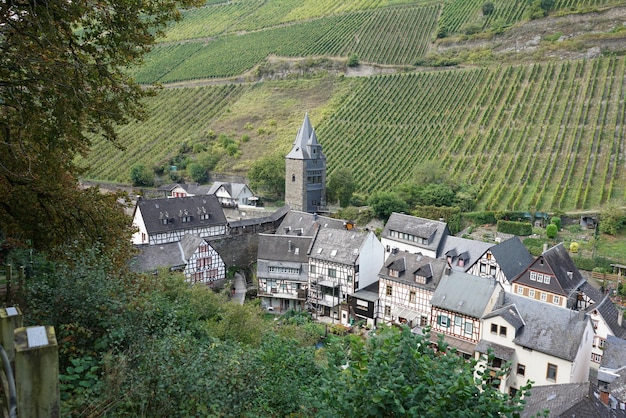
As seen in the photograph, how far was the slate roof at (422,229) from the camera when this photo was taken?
108 ft

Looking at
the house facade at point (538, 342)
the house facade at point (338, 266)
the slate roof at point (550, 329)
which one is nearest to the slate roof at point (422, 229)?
the house facade at point (338, 266)

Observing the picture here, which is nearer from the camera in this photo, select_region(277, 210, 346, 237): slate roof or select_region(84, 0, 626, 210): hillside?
select_region(277, 210, 346, 237): slate roof

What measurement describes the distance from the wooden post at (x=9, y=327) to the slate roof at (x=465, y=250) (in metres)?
28.2

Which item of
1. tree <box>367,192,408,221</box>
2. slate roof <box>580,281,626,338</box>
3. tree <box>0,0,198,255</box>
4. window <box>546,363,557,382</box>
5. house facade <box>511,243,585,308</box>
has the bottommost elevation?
window <box>546,363,557,382</box>

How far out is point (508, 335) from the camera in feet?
74.1

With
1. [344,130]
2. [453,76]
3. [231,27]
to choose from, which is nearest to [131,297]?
[344,130]

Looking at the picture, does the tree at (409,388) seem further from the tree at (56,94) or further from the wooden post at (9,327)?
the tree at (56,94)

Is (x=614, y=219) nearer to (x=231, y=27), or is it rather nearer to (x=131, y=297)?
(x=131, y=297)

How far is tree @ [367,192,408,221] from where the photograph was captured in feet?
138

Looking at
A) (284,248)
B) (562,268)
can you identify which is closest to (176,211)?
(284,248)

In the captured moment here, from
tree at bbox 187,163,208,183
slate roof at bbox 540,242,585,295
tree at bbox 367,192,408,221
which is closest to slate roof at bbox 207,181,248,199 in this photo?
tree at bbox 187,163,208,183

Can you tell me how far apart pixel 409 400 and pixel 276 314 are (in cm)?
2694

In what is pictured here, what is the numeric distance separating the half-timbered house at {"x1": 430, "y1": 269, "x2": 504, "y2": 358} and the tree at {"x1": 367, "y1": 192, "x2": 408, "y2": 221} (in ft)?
52.2

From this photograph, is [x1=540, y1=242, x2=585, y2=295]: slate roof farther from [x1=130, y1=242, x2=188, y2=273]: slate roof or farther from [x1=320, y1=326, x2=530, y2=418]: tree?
[x1=320, y1=326, x2=530, y2=418]: tree
